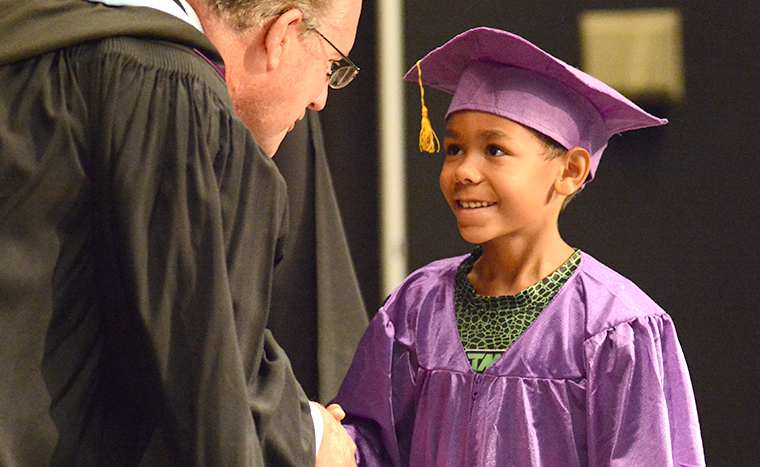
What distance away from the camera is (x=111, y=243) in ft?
4.00

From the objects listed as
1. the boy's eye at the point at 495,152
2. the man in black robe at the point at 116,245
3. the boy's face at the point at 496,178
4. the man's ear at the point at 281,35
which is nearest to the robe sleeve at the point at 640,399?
the boy's face at the point at 496,178

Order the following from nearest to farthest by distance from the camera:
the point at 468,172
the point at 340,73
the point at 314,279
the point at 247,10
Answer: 1. the point at 247,10
2. the point at 468,172
3. the point at 340,73
4. the point at 314,279

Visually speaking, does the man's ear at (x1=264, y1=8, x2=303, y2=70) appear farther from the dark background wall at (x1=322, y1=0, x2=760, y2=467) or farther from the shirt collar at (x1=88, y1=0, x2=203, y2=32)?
the dark background wall at (x1=322, y1=0, x2=760, y2=467)

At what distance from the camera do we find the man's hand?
5.17 feet

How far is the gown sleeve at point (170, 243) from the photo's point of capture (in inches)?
46.9

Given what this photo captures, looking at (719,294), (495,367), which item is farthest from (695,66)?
(495,367)

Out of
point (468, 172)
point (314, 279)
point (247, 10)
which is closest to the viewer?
point (247, 10)

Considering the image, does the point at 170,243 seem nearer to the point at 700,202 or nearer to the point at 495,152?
the point at 495,152

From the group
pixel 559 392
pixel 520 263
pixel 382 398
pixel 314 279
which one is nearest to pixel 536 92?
pixel 520 263

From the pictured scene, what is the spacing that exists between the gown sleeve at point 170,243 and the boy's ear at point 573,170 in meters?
0.76

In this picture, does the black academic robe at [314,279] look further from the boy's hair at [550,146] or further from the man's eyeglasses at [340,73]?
the boy's hair at [550,146]

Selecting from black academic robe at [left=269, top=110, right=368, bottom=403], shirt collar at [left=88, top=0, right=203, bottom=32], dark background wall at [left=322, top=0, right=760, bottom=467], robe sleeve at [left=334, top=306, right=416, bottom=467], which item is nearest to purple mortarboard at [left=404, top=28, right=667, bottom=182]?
robe sleeve at [left=334, top=306, right=416, bottom=467]

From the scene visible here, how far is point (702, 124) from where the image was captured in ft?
10.8

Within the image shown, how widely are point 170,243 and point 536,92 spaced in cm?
84
